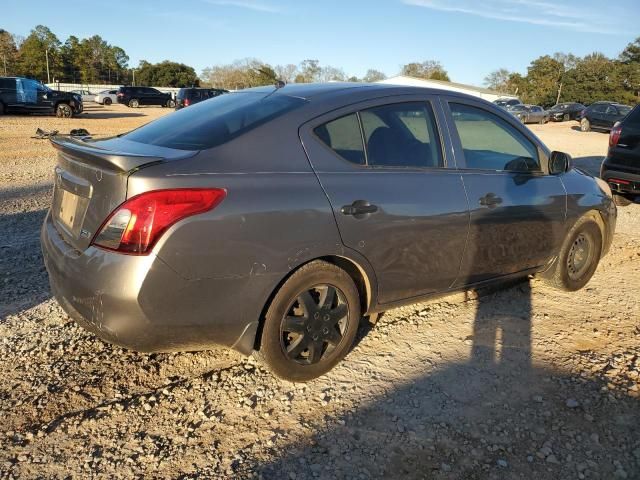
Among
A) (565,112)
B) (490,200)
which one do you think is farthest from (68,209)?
(565,112)

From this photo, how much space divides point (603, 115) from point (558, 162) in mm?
29763

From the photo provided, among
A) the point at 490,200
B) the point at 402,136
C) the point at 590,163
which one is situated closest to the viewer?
the point at 402,136

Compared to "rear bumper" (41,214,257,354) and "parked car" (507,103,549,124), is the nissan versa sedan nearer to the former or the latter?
"rear bumper" (41,214,257,354)

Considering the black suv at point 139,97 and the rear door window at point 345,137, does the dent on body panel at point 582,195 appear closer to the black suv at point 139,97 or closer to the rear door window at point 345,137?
the rear door window at point 345,137

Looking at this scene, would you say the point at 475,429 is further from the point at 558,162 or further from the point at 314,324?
the point at 558,162

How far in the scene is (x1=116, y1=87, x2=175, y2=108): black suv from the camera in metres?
41.4

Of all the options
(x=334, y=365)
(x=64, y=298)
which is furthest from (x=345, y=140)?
(x=64, y=298)

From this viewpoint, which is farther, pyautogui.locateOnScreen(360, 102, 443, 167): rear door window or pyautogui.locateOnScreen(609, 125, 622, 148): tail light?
pyautogui.locateOnScreen(609, 125, 622, 148): tail light

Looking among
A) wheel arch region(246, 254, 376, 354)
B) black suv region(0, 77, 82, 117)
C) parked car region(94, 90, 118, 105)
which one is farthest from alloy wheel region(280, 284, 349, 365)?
parked car region(94, 90, 118, 105)

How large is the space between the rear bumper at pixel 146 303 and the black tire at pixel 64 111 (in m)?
27.0

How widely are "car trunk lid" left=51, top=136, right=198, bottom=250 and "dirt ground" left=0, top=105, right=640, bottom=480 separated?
36.2 inches

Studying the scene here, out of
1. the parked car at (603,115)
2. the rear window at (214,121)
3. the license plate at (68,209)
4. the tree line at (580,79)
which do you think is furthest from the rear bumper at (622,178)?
the tree line at (580,79)

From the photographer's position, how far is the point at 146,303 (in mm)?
2406

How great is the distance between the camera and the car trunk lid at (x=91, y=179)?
8.01 ft
